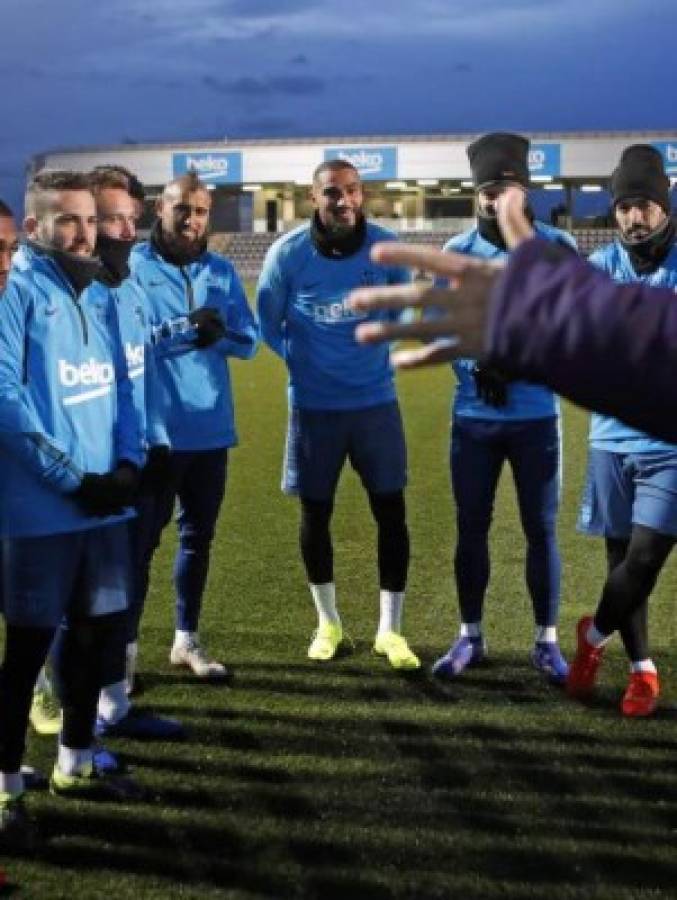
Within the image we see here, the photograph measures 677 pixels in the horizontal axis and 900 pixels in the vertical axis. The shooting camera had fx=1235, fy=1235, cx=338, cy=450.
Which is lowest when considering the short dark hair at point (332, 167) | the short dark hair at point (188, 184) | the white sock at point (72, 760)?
the white sock at point (72, 760)

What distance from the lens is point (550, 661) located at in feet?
17.2

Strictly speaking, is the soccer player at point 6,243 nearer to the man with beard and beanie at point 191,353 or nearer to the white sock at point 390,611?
the man with beard and beanie at point 191,353

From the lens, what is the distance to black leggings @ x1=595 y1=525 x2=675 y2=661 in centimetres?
467

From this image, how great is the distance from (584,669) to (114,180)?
264 cm

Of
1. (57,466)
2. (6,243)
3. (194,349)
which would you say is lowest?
(57,466)

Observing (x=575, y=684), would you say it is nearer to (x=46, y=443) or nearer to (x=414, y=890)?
(x=414, y=890)

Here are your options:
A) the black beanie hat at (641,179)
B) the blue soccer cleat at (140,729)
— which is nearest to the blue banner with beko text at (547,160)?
the black beanie hat at (641,179)

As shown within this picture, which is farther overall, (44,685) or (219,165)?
(219,165)

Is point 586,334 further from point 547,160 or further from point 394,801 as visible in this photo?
point 547,160

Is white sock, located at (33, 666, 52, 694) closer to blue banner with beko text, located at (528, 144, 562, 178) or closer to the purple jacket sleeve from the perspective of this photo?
the purple jacket sleeve

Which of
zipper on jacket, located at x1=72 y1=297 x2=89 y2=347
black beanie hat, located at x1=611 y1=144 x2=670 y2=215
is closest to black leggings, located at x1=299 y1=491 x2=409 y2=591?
Result: black beanie hat, located at x1=611 y1=144 x2=670 y2=215

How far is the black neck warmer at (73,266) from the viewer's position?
3662 mm

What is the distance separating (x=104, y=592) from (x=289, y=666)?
175 cm

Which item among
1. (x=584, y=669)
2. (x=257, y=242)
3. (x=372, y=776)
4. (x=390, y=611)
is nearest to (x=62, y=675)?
(x=372, y=776)
